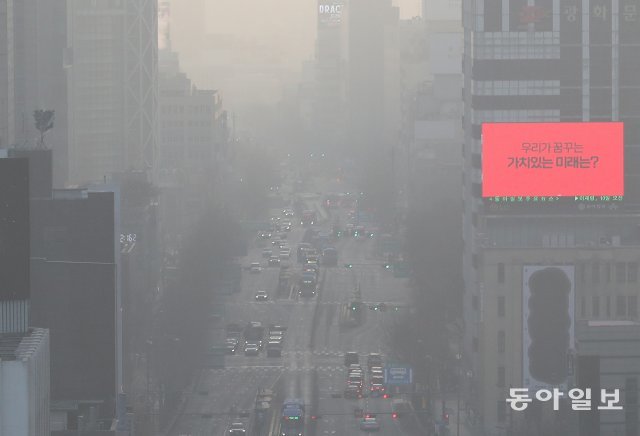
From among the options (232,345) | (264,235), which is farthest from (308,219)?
(232,345)

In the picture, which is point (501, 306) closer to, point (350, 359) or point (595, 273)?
point (595, 273)

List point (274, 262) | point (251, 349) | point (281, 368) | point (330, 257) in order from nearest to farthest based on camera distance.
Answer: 1. point (281, 368)
2. point (251, 349)
3. point (274, 262)
4. point (330, 257)

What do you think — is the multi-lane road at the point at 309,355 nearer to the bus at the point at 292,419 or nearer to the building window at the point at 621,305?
the bus at the point at 292,419

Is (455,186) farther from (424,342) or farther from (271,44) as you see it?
(271,44)

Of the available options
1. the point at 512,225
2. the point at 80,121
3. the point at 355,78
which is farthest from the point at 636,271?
the point at 355,78

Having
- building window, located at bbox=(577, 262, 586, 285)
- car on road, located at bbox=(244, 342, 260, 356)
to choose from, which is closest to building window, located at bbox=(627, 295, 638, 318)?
building window, located at bbox=(577, 262, 586, 285)

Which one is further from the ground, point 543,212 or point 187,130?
point 187,130
